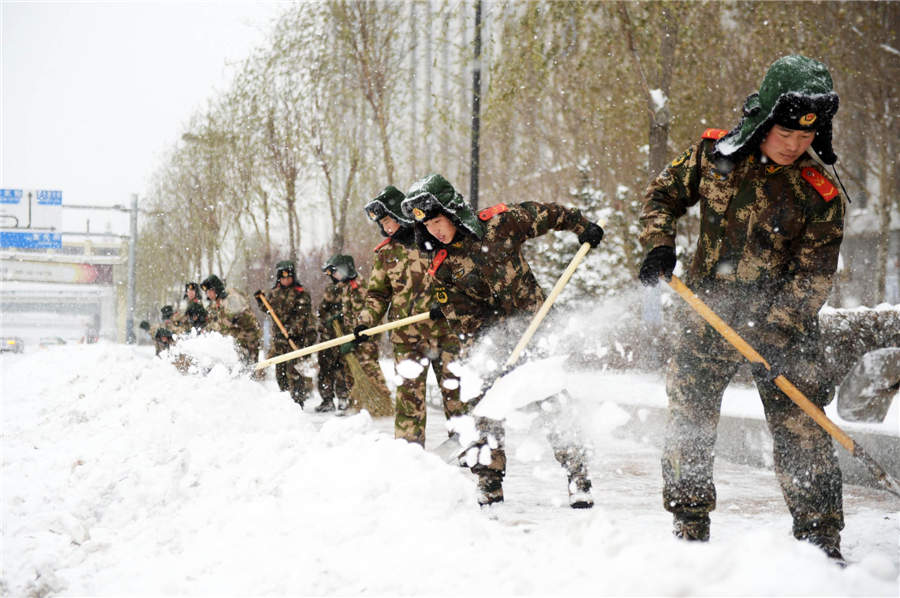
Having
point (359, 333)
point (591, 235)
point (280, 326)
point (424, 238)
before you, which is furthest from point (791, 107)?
point (280, 326)

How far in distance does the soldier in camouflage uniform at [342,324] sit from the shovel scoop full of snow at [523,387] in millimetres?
4575

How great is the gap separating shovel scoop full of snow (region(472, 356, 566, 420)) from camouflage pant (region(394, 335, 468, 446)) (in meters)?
0.70

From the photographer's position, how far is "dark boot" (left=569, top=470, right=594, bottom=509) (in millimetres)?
4094

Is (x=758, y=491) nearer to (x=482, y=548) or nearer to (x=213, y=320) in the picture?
(x=482, y=548)

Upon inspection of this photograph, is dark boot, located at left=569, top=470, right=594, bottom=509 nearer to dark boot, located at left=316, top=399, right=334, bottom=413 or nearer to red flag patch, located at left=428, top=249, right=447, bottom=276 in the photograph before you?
red flag patch, located at left=428, top=249, right=447, bottom=276

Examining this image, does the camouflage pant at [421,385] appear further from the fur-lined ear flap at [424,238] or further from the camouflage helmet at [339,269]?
the camouflage helmet at [339,269]

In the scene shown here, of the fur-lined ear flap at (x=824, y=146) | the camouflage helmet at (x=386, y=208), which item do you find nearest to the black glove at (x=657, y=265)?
the fur-lined ear flap at (x=824, y=146)

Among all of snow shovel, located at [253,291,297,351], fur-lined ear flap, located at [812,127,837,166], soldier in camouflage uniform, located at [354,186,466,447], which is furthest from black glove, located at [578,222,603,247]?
snow shovel, located at [253,291,297,351]

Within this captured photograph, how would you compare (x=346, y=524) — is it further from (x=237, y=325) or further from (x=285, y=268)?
(x=237, y=325)

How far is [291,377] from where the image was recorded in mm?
10352

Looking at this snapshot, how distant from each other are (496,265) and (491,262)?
3cm

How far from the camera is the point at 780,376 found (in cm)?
292

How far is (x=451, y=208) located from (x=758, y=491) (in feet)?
8.71

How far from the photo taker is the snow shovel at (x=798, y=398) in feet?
9.55
